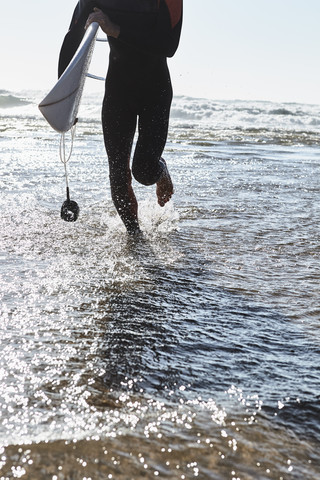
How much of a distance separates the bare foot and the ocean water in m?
0.17

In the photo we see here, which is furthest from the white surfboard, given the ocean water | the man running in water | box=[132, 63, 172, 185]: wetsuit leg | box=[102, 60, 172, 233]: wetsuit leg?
the ocean water

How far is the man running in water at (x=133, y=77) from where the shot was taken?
3.49 meters

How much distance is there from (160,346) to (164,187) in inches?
90.9

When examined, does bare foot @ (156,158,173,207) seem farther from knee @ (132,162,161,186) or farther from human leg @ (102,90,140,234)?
human leg @ (102,90,140,234)

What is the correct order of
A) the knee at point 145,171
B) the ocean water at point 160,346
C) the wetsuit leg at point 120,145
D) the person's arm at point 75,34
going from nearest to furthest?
1. the ocean water at point 160,346
2. the person's arm at point 75,34
3. the wetsuit leg at point 120,145
4. the knee at point 145,171

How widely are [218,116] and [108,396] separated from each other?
1332 inches

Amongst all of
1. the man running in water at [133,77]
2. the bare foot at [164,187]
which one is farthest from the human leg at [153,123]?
the bare foot at [164,187]

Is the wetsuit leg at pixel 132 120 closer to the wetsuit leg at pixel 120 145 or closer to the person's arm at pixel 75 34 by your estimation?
the wetsuit leg at pixel 120 145

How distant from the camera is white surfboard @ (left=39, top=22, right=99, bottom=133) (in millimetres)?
3107

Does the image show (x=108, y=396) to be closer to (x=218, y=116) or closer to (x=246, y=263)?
(x=246, y=263)

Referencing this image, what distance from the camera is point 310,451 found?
4.80ft

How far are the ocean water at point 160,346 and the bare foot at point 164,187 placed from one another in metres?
0.17

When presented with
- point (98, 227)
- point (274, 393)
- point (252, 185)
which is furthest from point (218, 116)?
point (274, 393)

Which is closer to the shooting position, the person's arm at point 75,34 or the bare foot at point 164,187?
the person's arm at point 75,34
